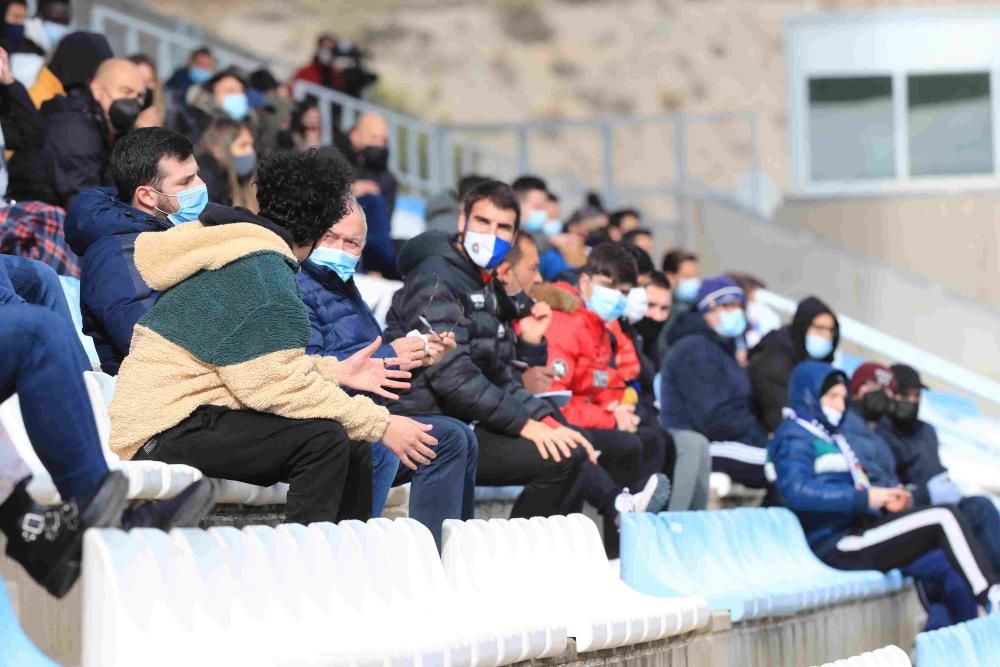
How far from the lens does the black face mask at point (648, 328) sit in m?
10.8

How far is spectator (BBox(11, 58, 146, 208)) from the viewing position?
877cm

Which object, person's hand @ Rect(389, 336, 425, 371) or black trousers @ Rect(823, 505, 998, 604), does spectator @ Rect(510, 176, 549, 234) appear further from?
person's hand @ Rect(389, 336, 425, 371)

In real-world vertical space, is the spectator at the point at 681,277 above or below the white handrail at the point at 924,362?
above

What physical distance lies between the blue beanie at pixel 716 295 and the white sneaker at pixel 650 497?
3.23 metres

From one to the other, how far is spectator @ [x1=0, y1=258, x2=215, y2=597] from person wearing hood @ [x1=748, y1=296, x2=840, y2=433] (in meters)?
6.94

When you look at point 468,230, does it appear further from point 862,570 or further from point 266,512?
point 862,570

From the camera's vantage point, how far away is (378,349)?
6.55 m

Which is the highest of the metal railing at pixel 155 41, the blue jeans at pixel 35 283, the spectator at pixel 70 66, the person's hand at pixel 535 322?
the metal railing at pixel 155 41

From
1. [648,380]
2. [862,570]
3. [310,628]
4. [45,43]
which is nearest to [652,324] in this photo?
[648,380]

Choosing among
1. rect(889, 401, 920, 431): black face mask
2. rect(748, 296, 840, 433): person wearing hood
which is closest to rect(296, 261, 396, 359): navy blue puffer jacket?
rect(748, 296, 840, 433): person wearing hood

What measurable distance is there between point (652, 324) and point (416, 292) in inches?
149

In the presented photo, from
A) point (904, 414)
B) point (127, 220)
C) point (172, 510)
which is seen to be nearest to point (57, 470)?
point (172, 510)

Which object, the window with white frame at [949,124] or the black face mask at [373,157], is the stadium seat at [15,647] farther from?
the window with white frame at [949,124]

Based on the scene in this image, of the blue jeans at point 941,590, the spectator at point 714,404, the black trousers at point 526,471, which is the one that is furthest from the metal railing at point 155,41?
the black trousers at point 526,471
